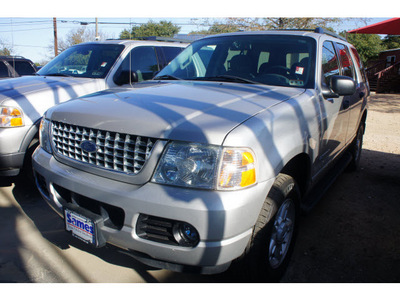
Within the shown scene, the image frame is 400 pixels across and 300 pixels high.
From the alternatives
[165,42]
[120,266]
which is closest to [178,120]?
[120,266]

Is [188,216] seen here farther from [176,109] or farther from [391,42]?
[391,42]

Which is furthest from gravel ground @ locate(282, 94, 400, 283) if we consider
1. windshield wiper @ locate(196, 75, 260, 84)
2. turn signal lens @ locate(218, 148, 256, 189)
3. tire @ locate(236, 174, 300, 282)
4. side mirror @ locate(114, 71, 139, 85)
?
side mirror @ locate(114, 71, 139, 85)

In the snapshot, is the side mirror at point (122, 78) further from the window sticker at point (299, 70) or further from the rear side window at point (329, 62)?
the rear side window at point (329, 62)

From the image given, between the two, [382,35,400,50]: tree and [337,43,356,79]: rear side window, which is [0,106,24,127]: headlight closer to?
[337,43,356,79]: rear side window

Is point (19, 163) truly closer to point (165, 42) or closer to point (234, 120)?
point (234, 120)

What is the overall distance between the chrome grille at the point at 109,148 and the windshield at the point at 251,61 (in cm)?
139

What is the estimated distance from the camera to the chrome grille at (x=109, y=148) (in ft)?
A: 6.37

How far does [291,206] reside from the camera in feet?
8.14

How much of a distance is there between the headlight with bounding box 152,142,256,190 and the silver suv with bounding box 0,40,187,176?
81.2 inches

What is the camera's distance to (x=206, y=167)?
180 cm

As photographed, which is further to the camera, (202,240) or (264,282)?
(264,282)

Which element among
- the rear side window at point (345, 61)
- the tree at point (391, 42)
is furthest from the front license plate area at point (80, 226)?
the tree at point (391, 42)

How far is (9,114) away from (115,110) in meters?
2.05

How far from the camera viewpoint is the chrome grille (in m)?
1.94
